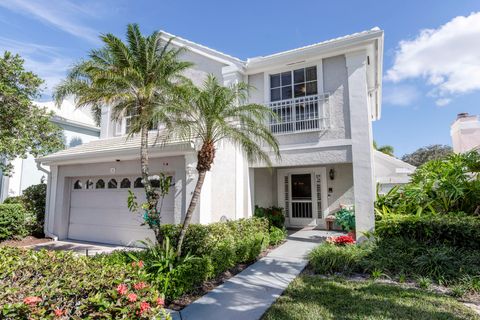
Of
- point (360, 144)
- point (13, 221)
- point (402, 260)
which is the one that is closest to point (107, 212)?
point (13, 221)

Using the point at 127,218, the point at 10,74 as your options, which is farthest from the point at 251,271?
the point at 10,74

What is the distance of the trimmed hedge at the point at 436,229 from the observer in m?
8.07

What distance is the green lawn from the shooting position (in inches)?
204

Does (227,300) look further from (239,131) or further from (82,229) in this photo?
(82,229)

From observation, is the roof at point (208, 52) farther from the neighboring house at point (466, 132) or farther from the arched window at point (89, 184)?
the neighboring house at point (466, 132)

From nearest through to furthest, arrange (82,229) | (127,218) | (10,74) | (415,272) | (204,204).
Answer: (415,272) → (204,204) → (10,74) → (127,218) → (82,229)

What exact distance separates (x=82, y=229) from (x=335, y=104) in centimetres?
1355

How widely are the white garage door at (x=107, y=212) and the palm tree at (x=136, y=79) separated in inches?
140

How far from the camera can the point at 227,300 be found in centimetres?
609

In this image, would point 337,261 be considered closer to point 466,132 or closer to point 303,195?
point 303,195

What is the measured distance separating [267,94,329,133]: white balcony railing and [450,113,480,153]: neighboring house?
15.0 m

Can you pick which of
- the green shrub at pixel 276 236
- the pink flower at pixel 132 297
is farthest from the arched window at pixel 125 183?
the pink flower at pixel 132 297

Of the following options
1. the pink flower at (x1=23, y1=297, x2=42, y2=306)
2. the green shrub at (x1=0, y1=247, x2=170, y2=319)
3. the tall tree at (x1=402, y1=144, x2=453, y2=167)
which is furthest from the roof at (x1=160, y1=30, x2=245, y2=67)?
the tall tree at (x1=402, y1=144, x2=453, y2=167)

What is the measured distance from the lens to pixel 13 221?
45.2ft
